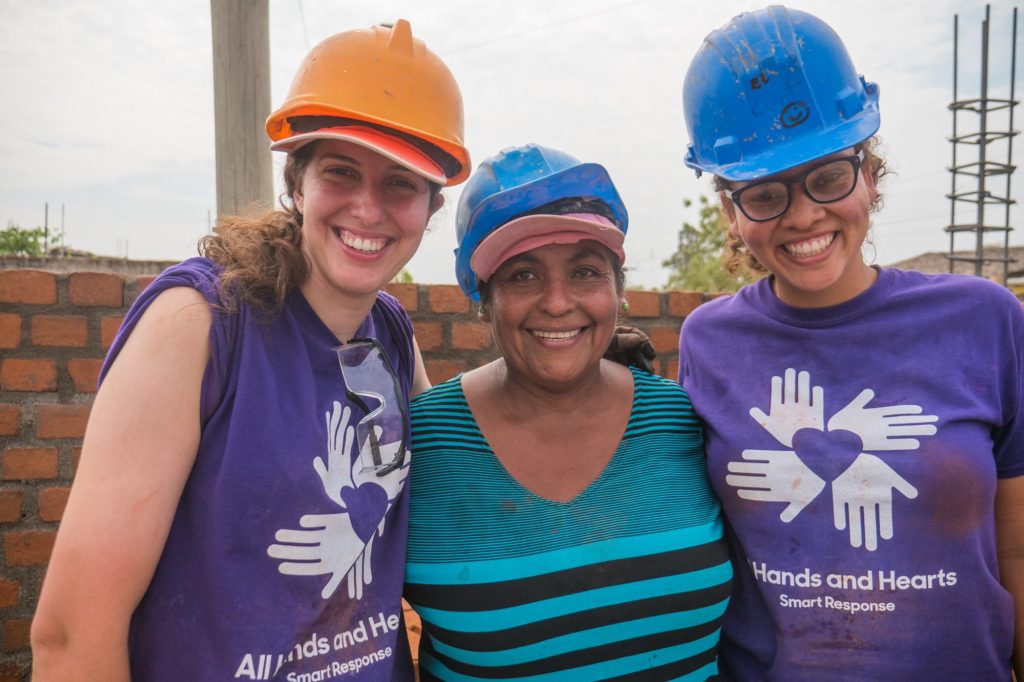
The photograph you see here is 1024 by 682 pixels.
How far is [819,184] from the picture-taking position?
76.3 inches

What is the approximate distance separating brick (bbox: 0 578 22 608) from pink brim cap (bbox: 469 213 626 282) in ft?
8.48

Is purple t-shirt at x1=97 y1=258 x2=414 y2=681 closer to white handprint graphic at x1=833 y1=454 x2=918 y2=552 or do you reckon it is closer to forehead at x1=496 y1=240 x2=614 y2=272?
forehead at x1=496 y1=240 x2=614 y2=272

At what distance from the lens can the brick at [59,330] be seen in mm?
3086

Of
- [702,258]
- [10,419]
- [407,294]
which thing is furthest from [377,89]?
[702,258]

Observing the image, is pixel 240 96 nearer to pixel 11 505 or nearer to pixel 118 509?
pixel 11 505

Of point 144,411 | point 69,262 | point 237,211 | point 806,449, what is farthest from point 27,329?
point 69,262

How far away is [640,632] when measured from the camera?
6.10ft

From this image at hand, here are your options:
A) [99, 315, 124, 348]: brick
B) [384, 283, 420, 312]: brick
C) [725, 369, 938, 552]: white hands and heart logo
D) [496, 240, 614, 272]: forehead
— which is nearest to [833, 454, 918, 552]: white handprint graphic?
[725, 369, 938, 552]: white hands and heart logo

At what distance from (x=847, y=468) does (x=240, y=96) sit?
2850mm

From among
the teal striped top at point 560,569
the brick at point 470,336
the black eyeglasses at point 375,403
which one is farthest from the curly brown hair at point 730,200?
the brick at point 470,336

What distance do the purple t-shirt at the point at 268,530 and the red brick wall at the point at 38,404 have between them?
4.92ft

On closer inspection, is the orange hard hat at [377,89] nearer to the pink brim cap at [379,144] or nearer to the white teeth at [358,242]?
the pink brim cap at [379,144]

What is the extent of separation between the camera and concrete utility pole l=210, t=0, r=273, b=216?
3.19m

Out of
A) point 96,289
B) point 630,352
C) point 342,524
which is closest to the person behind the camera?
point 342,524
